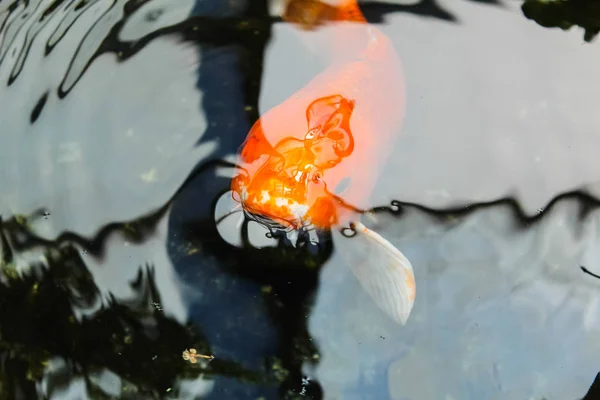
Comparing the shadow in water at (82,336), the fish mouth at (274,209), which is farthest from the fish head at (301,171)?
the shadow in water at (82,336)

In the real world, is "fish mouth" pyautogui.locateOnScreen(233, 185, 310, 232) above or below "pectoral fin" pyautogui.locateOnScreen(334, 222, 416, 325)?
Result: above

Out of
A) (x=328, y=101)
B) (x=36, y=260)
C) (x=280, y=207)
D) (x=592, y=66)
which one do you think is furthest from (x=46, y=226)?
(x=592, y=66)

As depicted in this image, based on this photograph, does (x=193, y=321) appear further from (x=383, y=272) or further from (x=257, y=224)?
(x=383, y=272)

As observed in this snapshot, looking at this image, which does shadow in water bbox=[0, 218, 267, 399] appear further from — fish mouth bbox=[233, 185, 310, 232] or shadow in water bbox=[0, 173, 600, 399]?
fish mouth bbox=[233, 185, 310, 232]

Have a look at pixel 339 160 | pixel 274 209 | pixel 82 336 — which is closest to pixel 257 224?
pixel 274 209

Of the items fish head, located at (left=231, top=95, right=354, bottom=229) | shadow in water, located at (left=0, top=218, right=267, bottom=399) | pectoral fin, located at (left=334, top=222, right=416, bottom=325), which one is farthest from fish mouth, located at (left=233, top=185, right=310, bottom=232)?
shadow in water, located at (left=0, top=218, right=267, bottom=399)

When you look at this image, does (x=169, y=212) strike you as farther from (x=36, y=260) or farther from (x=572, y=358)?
(x=572, y=358)
